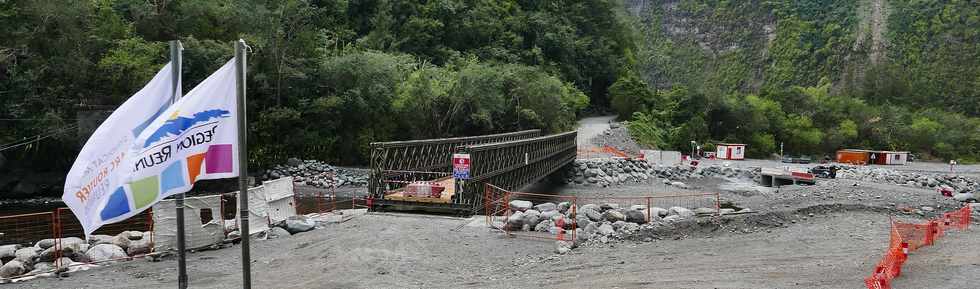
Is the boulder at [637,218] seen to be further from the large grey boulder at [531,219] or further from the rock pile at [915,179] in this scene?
the rock pile at [915,179]

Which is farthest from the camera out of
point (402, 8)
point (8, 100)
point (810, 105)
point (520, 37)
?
point (810, 105)

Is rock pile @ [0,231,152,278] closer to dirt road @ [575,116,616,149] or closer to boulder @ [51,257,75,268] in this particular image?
boulder @ [51,257,75,268]

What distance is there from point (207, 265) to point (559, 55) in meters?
59.5

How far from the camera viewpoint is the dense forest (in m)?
30.8

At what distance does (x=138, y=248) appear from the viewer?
13102mm

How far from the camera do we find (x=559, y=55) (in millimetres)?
68688

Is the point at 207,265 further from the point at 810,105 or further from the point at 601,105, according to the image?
the point at 810,105

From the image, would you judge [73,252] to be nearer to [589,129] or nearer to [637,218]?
[637,218]

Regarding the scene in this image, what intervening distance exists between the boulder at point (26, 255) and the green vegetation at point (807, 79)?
5240cm

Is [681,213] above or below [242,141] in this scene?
below

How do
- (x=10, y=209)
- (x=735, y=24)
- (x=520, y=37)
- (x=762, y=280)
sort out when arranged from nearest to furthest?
(x=762, y=280) → (x=10, y=209) → (x=520, y=37) → (x=735, y=24)

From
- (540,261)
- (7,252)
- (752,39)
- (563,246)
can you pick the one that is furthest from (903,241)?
(752,39)

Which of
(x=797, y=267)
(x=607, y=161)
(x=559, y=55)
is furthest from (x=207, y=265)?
(x=559, y=55)

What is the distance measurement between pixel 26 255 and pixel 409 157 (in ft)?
42.9
